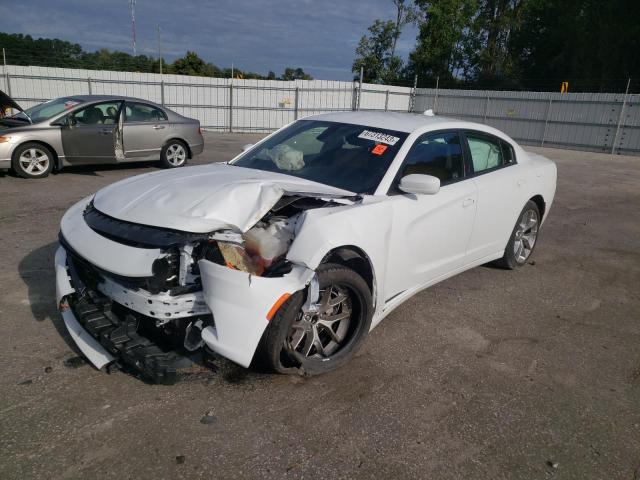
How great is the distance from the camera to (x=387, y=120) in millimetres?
4238

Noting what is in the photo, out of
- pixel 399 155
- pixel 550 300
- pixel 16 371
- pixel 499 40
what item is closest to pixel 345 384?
pixel 399 155

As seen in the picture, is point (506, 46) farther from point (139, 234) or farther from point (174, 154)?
point (139, 234)

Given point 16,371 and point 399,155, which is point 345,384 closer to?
point 399,155

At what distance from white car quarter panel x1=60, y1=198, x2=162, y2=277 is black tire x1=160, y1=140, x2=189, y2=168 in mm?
7612

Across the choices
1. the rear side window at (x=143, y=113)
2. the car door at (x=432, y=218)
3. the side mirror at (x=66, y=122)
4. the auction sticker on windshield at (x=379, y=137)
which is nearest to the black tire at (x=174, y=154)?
the rear side window at (x=143, y=113)

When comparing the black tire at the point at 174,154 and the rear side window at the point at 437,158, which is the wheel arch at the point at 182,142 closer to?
the black tire at the point at 174,154

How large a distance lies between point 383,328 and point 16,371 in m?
2.44

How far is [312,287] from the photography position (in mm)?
2824

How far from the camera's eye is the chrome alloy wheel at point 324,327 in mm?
2955

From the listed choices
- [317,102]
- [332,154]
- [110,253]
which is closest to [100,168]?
[332,154]

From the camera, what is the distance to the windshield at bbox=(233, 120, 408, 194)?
12.1ft

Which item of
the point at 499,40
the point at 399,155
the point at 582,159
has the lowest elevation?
the point at 582,159

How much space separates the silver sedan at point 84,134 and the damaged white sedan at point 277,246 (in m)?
5.96

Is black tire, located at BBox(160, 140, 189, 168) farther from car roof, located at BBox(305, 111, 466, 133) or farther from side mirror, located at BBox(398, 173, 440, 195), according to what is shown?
side mirror, located at BBox(398, 173, 440, 195)
